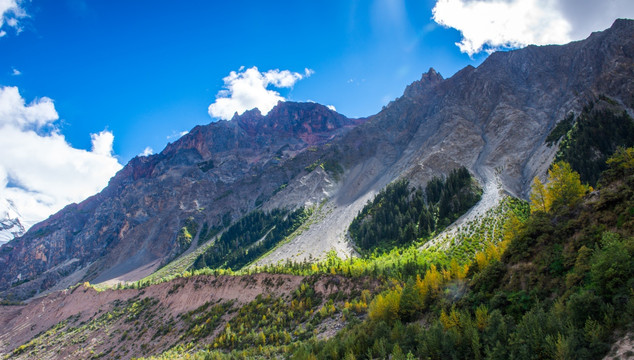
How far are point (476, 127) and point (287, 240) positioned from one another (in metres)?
70.5

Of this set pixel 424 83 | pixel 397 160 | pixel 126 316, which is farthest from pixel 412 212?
pixel 424 83

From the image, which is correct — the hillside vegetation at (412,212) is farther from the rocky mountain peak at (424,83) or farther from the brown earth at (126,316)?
the rocky mountain peak at (424,83)

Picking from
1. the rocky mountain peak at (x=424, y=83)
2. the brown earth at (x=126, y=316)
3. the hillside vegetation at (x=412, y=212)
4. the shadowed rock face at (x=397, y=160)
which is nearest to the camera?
the brown earth at (x=126, y=316)

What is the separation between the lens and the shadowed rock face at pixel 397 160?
79.1 meters

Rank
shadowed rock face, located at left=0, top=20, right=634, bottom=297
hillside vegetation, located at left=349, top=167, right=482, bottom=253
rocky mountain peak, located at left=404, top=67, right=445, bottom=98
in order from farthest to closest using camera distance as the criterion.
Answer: rocky mountain peak, located at left=404, top=67, right=445, bottom=98 → shadowed rock face, located at left=0, top=20, right=634, bottom=297 → hillside vegetation, located at left=349, top=167, right=482, bottom=253

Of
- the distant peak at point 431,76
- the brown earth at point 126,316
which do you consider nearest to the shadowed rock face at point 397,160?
the distant peak at point 431,76

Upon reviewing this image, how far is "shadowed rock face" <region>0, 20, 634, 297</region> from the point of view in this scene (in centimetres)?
7912

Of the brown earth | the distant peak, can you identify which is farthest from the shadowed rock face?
the brown earth

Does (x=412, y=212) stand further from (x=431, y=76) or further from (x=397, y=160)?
(x=431, y=76)

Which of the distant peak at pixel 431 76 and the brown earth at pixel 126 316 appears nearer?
the brown earth at pixel 126 316

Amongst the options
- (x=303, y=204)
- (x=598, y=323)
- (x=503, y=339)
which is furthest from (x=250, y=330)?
(x=303, y=204)

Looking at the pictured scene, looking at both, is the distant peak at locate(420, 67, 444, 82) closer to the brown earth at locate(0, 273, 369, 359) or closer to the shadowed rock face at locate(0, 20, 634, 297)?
the shadowed rock face at locate(0, 20, 634, 297)

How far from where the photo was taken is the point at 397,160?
113062mm

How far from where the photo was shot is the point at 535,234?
21.3 meters
